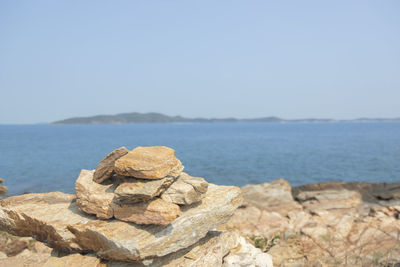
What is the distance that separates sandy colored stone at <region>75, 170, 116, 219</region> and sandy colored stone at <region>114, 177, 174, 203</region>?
713 mm

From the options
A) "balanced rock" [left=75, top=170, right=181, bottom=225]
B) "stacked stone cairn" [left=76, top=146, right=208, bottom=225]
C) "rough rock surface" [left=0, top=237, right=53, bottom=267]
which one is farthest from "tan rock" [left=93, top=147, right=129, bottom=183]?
"rough rock surface" [left=0, top=237, right=53, bottom=267]

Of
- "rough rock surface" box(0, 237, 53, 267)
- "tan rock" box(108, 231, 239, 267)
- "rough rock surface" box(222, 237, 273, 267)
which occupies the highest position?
"tan rock" box(108, 231, 239, 267)

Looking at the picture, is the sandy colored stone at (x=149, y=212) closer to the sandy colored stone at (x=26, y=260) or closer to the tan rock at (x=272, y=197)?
the sandy colored stone at (x=26, y=260)

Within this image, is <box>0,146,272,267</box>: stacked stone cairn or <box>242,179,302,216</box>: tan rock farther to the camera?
<box>242,179,302,216</box>: tan rock

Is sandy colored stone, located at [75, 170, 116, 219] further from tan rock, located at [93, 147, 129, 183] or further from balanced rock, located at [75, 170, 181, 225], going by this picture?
tan rock, located at [93, 147, 129, 183]

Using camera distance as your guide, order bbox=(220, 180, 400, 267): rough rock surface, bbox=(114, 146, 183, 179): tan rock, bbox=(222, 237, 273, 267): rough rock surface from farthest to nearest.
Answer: bbox=(220, 180, 400, 267): rough rock surface
bbox=(222, 237, 273, 267): rough rock surface
bbox=(114, 146, 183, 179): tan rock

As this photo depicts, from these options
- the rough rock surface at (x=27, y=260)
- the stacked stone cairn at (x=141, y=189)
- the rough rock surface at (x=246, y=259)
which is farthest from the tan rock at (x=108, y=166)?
the rough rock surface at (x=246, y=259)

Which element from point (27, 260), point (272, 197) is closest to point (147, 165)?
point (27, 260)

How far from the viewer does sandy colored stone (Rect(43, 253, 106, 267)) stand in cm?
781

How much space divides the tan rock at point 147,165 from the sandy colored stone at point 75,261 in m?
2.69

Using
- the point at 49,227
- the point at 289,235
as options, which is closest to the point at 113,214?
the point at 49,227

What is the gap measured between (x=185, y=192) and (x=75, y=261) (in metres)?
3.84

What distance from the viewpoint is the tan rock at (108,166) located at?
8445mm

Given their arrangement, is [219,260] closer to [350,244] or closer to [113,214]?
[113,214]
